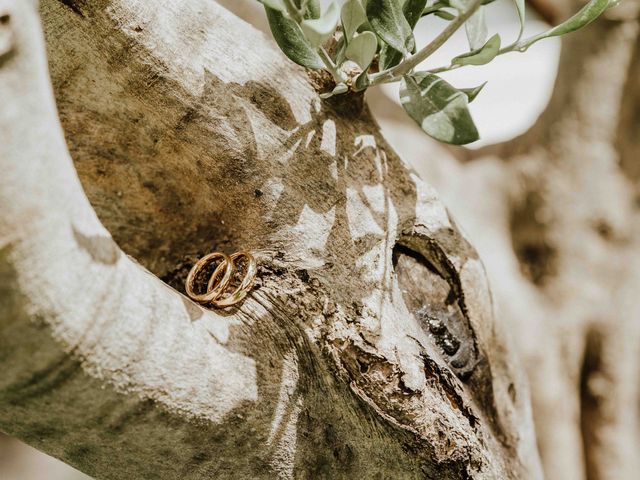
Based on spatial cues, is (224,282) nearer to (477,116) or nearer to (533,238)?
(533,238)

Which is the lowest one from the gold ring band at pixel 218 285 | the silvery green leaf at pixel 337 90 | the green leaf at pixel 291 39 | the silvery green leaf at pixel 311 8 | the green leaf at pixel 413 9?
the gold ring band at pixel 218 285

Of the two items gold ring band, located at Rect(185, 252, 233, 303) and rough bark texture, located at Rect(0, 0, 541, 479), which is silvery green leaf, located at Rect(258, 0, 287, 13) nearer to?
rough bark texture, located at Rect(0, 0, 541, 479)

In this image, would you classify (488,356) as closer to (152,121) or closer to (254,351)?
(254,351)

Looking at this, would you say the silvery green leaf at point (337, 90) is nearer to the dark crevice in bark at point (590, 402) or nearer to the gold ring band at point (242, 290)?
the gold ring band at point (242, 290)

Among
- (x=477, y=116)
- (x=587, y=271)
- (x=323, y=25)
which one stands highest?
(x=477, y=116)

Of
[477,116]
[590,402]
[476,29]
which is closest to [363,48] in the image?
[476,29]

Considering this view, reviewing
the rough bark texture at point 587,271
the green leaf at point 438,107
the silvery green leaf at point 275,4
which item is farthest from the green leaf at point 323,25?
the rough bark texture at point 587,271
